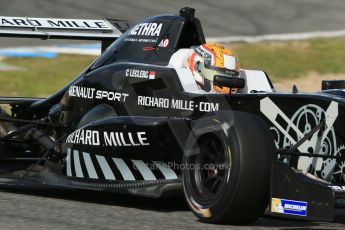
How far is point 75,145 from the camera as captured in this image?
23.3 feet

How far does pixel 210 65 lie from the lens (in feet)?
23.6

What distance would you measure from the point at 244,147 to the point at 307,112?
721mm

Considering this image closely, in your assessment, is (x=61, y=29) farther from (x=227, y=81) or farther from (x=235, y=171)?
(x=235, y=171)

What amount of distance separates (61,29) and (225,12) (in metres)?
12.0

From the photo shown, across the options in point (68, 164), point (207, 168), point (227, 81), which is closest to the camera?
point (207, 168)

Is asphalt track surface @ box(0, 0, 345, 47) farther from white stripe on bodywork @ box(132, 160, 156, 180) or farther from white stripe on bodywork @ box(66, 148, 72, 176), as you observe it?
white stripe on bodywork @ box(132, 160, 156, 180)

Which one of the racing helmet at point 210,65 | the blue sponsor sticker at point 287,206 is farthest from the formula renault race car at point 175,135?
the racing helmet at point 210,65

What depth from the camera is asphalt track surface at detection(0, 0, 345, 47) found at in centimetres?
1928

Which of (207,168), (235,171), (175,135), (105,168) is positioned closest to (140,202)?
(105,168)

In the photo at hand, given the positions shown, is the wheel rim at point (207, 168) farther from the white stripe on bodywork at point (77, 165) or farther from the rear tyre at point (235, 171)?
the white stripe on bodywork at point (77, 165)

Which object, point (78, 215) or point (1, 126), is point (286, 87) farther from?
point (78, 215)

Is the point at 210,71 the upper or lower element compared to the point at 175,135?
upper

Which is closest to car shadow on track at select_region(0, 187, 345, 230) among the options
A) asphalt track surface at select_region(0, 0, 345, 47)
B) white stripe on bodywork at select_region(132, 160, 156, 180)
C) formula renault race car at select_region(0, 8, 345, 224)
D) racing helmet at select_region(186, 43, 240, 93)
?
formula renault race car at select_region(0, 8, 345, 224)

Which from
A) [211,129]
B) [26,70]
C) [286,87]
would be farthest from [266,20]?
[211,129]
